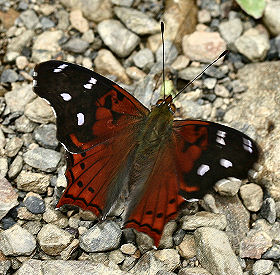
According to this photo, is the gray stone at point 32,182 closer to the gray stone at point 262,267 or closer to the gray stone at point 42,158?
the gray stone at point 42,158

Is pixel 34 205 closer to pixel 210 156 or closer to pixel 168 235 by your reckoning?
pixel 168 235

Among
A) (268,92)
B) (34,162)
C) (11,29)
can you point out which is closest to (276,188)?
(268,92)

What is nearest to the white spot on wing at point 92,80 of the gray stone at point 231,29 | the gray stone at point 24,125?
the gray stone at point 24,125

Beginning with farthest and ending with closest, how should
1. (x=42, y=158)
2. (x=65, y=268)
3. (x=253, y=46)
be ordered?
1. (x=253, y=46)
2. (x=42, y=158)
3. (x=65, y=268)

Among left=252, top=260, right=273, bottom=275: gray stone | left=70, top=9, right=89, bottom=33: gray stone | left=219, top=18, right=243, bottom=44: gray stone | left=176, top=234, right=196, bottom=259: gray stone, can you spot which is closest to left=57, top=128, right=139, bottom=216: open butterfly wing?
left=176, top=234, right=196, bottom=259: gray stone

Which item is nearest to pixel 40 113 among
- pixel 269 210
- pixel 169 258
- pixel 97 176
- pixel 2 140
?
pixel 2 140
